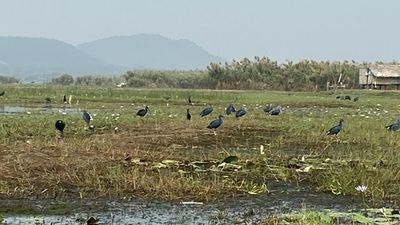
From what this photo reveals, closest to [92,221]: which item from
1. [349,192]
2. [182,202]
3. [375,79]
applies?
[182,202]

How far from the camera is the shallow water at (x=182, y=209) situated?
359 inches

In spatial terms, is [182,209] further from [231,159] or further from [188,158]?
[188,158]

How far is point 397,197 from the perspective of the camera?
35.1 ft

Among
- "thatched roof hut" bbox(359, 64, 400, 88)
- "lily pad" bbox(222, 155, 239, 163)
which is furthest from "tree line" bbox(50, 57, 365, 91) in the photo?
"lily pad" bbox(222, 155, 239, 163)

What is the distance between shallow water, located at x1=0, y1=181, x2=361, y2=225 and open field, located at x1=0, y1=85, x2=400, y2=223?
35 centimetres

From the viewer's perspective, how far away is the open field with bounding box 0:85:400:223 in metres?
11.0

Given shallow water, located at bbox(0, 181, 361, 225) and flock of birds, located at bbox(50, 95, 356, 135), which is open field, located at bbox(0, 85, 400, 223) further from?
shallow water, located at bbox(0, 181, 361, 225)

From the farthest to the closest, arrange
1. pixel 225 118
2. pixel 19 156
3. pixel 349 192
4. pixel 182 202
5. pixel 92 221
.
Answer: pixel 225 118 < pixel 19 156 < pixel 349 192 < pixel 182 202 < pixel 92 221

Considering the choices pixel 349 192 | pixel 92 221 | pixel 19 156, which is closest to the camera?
pixel 92 221

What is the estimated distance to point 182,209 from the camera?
986cm

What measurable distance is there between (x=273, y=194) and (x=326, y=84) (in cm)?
4781

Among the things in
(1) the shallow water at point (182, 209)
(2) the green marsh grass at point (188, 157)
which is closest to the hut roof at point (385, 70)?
(2) the green marsh grass at point (188, 157)

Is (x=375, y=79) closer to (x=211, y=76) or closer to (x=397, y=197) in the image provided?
(x=211, y=76)

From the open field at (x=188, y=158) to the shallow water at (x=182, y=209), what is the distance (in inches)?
14.0
